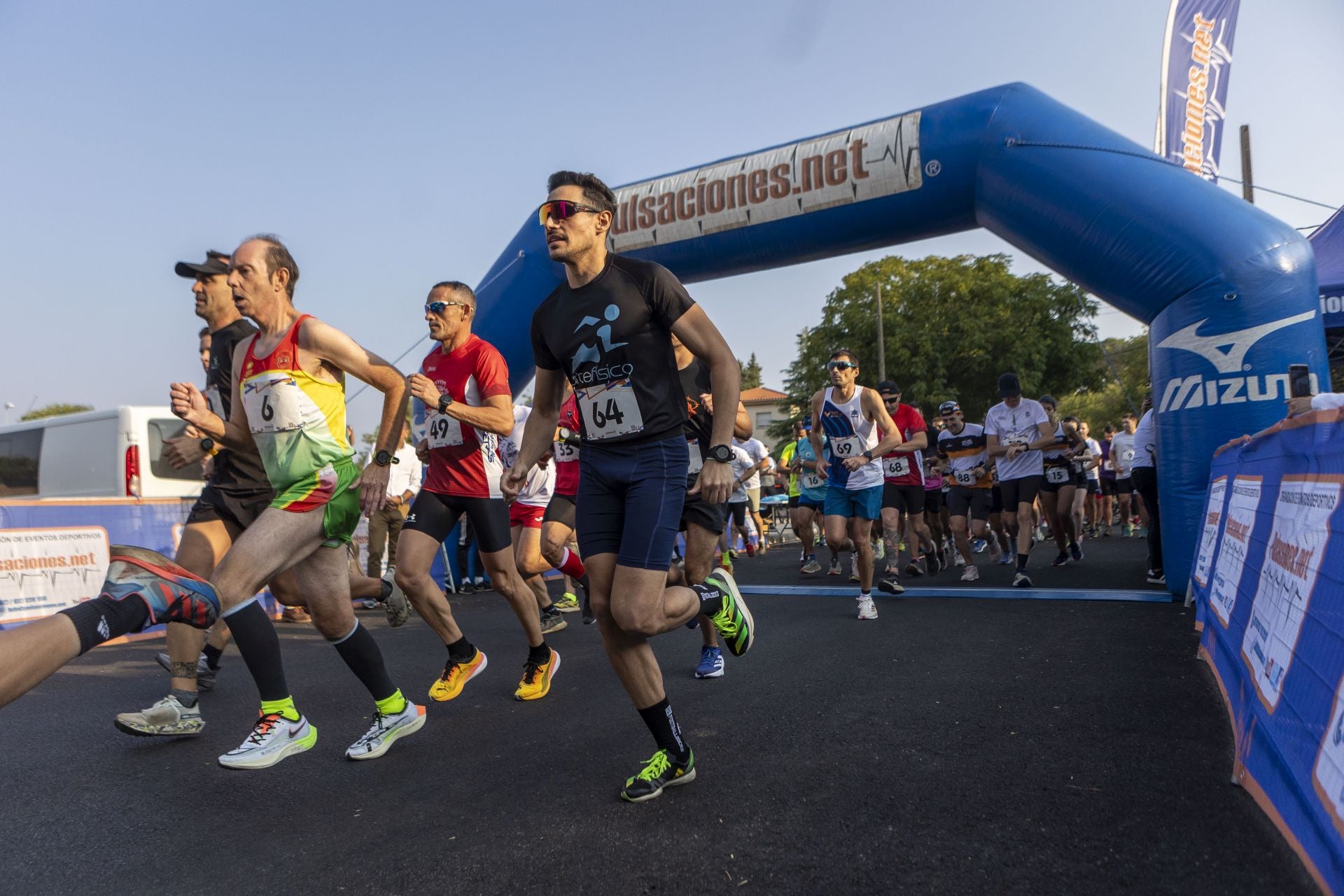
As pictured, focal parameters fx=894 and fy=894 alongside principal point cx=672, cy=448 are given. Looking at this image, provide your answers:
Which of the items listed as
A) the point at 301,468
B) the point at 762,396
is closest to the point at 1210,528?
the point at 301,468

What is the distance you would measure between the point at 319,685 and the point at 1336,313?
11562 mm

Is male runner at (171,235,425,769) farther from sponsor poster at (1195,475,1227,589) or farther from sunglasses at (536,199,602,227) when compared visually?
sponsor poster at (1195,475,1227,589)

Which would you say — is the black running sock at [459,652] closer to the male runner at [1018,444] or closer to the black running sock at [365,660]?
the black running sock at [365,660]

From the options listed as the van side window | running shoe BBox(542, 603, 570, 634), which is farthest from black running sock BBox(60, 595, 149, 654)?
the van side window

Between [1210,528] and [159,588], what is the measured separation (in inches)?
236

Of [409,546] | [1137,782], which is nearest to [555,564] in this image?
[409,546]

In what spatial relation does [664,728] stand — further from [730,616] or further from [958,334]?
[958,334]

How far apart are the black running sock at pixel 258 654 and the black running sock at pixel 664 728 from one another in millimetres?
1525

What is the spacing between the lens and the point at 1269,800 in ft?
8.19

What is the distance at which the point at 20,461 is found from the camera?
12742mm

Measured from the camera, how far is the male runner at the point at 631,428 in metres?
3.02

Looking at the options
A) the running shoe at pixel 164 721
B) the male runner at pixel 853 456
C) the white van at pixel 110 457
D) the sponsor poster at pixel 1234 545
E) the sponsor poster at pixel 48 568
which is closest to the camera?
the running shoe at pixel 164 721

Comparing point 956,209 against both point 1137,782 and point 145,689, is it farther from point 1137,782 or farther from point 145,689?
point 145,689

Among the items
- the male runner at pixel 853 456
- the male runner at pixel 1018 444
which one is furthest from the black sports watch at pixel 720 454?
the male runner at pixel 1018 444
